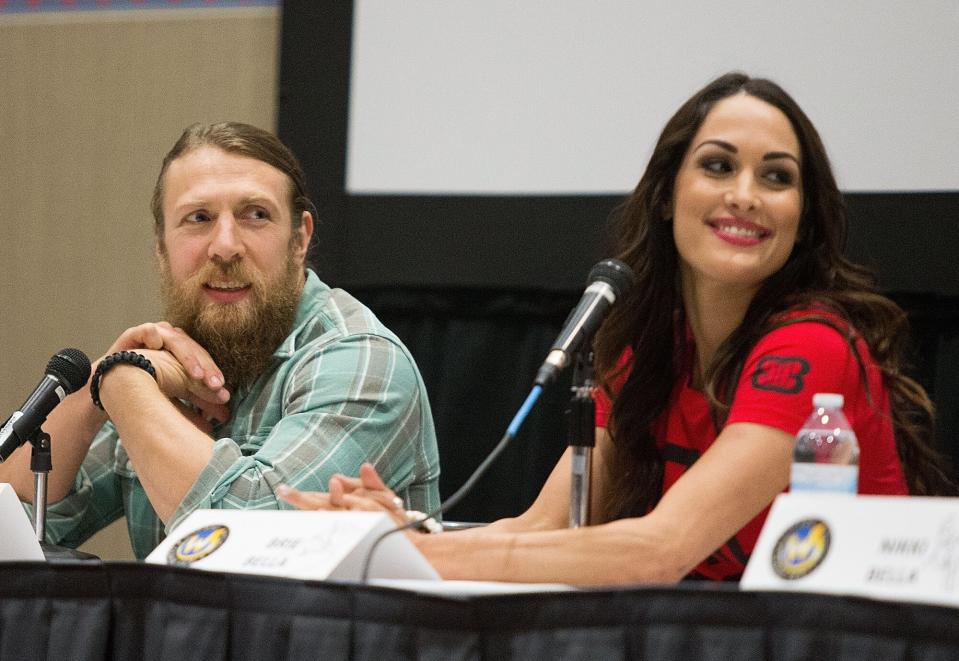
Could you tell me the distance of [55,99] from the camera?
16.1ft

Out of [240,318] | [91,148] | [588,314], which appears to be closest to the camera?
[588,314]

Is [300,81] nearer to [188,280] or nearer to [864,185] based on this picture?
[188,280]

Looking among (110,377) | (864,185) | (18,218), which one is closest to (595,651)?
(110,377)

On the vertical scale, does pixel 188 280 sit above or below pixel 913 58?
below

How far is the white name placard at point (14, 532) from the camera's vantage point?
1810 millimetres

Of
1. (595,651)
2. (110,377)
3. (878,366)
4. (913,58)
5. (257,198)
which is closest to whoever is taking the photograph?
(595,651)

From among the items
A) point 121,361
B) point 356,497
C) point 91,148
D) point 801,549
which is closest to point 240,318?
point 121,361

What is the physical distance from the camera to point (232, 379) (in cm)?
279

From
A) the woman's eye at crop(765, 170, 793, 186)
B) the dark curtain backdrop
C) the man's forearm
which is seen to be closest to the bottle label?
the woman's eye at crop(765, 170, 793, 186)

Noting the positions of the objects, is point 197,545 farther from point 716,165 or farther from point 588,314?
point 716,165

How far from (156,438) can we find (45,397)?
0.22 metres

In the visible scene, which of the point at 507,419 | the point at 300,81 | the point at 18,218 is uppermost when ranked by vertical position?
the point at 300,81

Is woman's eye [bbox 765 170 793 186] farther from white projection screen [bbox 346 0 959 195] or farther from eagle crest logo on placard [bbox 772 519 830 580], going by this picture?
white projection screen [bbox 346 0 959 195]

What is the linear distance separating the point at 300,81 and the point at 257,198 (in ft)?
4.88
